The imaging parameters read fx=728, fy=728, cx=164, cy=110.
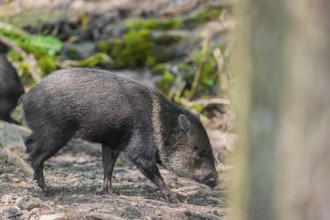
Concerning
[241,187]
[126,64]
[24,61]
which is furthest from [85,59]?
[241,187]

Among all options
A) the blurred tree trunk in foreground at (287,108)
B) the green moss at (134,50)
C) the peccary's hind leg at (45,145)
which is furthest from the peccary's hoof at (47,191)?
the green moss at (134,50)

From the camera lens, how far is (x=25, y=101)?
680 cm

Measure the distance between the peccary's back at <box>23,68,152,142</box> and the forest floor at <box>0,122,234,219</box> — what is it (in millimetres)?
573

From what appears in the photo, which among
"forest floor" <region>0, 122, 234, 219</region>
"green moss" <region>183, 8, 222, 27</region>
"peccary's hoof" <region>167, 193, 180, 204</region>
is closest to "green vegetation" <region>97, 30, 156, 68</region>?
"green moss" <region>183, 8, 222, 27</region>

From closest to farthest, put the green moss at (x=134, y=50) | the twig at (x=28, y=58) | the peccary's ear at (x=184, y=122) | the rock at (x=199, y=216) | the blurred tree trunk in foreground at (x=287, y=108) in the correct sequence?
1. the blurred tree trunk in foreground at (x=287, y=108)
2. the rock at (x=199, y=216)
3. the peccary's ear at (x=184, y=122)
4. the twig at (x=28, y=58)
5. the green moss at (x=134, y=50)

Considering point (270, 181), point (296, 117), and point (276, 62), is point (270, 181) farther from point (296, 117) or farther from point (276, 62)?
point (276, 62)

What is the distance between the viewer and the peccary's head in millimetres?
7125

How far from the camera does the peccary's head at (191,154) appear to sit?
281 inches

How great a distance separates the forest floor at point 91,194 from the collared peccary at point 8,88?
1237 millimetres

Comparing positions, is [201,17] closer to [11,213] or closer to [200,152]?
[200,152]

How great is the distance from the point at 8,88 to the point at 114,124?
4.25 meters

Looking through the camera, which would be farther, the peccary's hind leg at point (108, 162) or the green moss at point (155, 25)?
the green moss at point (155, 25)

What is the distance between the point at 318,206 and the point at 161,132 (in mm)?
4398

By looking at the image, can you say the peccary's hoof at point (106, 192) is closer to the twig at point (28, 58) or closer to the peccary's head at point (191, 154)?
the peccary's head at point (191, 154)
